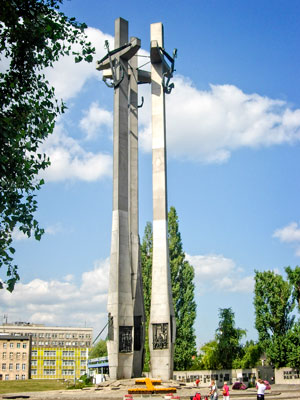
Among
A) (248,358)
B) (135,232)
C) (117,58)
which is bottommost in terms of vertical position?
(248,358)

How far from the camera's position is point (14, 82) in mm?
10305

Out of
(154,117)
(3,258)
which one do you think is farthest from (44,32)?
(154,117)

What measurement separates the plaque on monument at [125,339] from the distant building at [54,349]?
2770 inches

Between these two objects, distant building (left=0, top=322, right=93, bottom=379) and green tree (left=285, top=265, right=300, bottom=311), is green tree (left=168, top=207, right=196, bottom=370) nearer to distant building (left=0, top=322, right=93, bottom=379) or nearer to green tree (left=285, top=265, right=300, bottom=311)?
green tree (left=285, top=265, right=300, bottom=311)

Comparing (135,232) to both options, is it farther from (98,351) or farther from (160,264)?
(98,351)

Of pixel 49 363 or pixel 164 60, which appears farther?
pixel 49 363

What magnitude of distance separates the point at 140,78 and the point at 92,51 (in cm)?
2275

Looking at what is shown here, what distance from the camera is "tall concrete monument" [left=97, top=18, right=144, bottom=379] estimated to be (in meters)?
25.9

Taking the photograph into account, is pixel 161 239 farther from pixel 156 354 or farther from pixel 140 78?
pixel 140 78

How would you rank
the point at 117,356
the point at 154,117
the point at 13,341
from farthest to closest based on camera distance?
the point at 13,341 < the point at 154,117 < the point at 117,356

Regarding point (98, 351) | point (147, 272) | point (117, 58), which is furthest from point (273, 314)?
point (98, 351)

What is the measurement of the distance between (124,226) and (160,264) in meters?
2.76

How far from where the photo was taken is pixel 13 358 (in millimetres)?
81375

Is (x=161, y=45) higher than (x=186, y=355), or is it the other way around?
(x=161, y=45)
